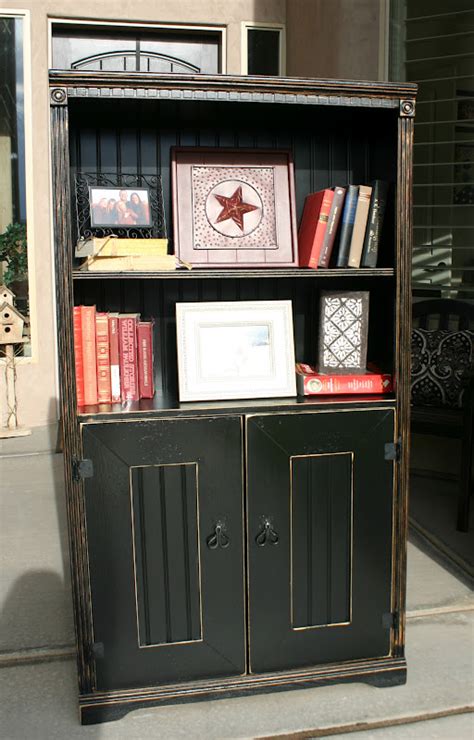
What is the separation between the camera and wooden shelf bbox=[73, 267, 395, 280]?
6.76 ft

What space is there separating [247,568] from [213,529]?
16 cm

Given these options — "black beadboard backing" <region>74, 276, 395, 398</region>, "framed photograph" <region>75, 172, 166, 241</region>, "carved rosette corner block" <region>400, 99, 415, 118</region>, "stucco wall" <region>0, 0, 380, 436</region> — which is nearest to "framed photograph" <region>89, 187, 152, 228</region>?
"framed photograph" <region>75, 172, 166, 241</region>

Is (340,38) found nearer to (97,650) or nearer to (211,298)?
(211,298)

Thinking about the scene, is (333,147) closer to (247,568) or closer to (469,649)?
(247,568)

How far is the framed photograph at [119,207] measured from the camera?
2.24 m

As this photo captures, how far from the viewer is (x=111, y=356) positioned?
87.0 inches

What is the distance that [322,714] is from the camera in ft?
6.93

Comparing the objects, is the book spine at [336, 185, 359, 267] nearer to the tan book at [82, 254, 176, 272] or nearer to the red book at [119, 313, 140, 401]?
the tan book at [82, 254, 176, 272]

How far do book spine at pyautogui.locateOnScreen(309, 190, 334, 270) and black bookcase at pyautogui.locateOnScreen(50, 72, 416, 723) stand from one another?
0.10 metres

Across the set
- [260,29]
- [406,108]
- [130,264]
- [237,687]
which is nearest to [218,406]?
[130,264]

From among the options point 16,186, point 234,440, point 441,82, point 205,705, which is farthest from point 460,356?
point 16,186

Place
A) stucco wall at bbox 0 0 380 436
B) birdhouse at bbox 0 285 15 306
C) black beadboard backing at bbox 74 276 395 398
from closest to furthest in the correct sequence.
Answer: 1. black beadboard backing at bbox 74 276 395 398
2. stucco wall at bbox 0 0 380 436
3. birdhouse at bbox 0 285 15 306

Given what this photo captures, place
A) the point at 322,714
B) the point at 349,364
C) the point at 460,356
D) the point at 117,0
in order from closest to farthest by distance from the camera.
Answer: the point at 322,714 < the point at 349,364 < the point at 460,356 < the point at 117,0

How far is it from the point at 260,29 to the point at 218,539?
4.04 metres
